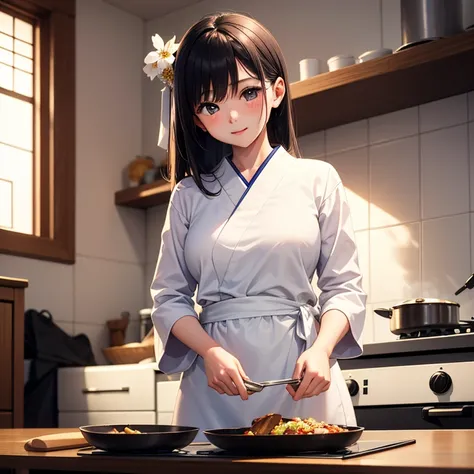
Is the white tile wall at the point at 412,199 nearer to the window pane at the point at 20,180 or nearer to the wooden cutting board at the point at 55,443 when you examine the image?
the window pane at the point at 20,180

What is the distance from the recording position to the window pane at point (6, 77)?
3.84 metres

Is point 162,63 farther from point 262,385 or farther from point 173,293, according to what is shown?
point 262,385

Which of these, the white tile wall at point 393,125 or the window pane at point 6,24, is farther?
the window pane at point 6,24

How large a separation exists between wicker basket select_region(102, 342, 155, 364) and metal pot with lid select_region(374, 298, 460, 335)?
121cm

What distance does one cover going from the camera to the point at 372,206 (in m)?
3.30

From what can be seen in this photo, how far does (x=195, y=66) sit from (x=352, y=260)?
410 mm

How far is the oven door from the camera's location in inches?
93.3

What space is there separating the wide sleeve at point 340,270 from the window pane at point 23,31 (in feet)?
9.02

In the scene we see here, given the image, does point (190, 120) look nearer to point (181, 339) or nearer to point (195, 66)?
point (195, 66)

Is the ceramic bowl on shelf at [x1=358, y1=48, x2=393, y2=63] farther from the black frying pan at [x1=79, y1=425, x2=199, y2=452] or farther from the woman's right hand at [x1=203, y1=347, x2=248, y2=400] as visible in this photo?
the black frying pan at [x1=79, y1=425, x2=199, y2=452]

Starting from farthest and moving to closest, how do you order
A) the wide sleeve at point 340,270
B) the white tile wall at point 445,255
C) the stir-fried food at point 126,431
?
the white tile wall at point 445,255 < the wide sleeve at point 340,270 < the stir-fried food at point 126,431

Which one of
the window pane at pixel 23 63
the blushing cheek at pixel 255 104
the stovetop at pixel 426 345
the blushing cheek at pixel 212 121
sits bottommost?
the stovetop at pixel 426 345

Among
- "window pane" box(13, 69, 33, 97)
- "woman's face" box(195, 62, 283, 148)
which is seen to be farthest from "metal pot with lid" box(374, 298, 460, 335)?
"window pane" box(13, 69, 33, 97)

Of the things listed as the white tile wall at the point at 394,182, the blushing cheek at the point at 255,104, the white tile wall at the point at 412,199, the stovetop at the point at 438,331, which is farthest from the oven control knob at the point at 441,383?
the blushing cheek at the point at 255,104
